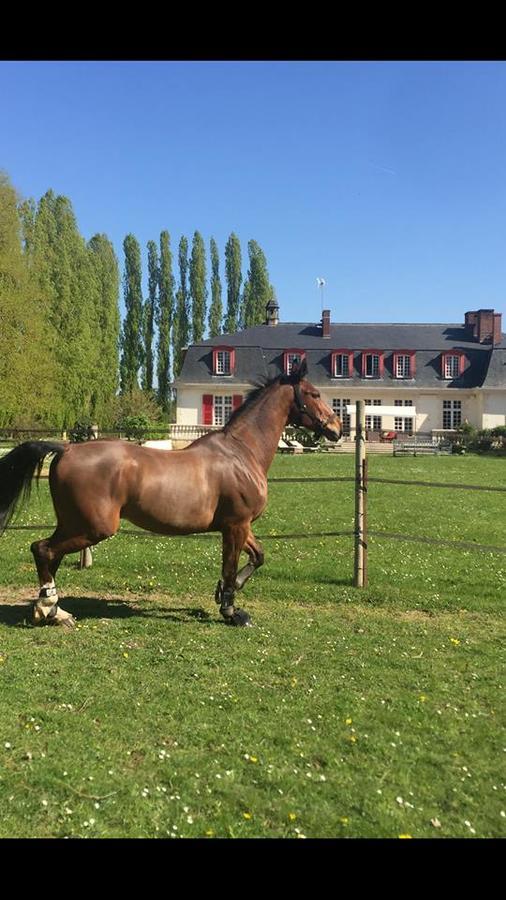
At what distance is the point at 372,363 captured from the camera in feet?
147

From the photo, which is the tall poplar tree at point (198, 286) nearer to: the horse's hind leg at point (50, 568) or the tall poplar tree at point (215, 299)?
the tall poplar tree at point (215, 299)

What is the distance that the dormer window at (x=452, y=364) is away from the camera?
44219mm

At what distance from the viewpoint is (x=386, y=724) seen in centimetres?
383

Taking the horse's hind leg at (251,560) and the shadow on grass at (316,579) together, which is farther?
the shadow on grass at (316,579)

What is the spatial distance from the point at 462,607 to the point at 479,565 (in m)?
2.23

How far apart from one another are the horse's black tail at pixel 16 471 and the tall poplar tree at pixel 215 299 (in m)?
53.6

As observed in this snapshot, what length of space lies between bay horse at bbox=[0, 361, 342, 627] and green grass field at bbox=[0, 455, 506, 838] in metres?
0.65

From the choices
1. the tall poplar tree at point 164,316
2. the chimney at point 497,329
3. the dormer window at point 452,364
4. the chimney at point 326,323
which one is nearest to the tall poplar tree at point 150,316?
the tall poplar tree at point 164,316

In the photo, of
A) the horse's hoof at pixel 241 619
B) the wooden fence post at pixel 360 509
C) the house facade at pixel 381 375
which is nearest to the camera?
the horse's hoof at pixel 241 619

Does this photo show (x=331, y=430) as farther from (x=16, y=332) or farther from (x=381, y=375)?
(x=381, y=375)

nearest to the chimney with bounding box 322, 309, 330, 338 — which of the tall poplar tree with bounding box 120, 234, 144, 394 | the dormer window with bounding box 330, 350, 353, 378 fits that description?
the dormer window with bounding box 330, 350, 353, 378
